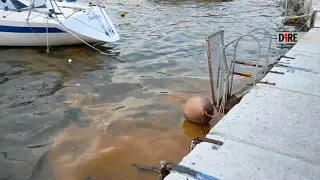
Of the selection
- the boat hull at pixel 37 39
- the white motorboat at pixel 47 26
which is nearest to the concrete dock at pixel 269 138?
the white motorboat at pixel 47 26

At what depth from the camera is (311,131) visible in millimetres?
4605

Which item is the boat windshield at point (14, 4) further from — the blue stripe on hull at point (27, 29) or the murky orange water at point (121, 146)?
the murky orange water at point (121, 146)

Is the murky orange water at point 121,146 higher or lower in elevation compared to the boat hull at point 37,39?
lower

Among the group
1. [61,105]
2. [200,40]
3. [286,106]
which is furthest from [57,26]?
[286,106]

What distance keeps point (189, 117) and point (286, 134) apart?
2.94 meters

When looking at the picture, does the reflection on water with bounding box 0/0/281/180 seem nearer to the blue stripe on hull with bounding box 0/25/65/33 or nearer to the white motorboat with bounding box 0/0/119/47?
the white motorboat with bounding box 0/0/119/47

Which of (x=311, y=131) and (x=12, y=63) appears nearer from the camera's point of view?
(x=311, y=131)

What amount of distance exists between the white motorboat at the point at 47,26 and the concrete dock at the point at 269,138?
7.77m

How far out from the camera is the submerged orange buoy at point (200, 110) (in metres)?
6.97

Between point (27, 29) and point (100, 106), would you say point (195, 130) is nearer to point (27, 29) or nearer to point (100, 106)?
point (100, 106)

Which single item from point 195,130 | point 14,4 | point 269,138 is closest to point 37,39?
point 14,4

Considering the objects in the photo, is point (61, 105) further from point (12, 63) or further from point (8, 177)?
point (12, 63)

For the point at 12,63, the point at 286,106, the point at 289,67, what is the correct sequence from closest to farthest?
the point at 286,106
the point at 289,67
the point at 12,63

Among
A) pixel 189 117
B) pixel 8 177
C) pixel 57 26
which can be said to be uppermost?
pixel 57 26
